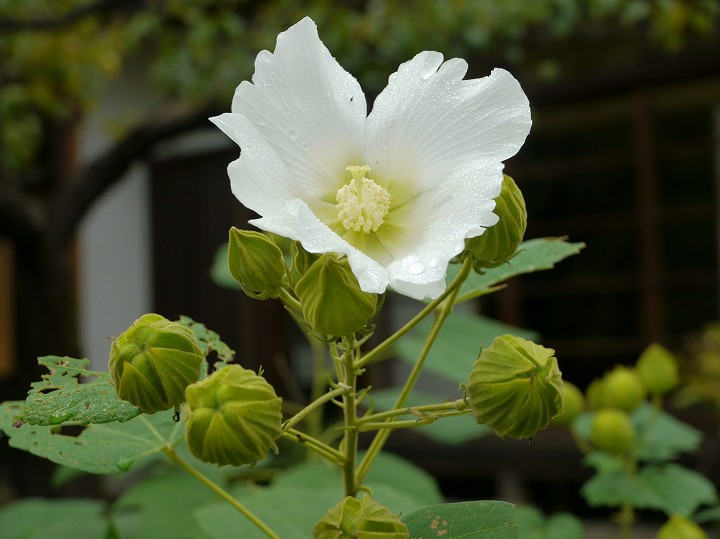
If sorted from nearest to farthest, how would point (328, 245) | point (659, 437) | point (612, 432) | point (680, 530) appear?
1. point (328, 245)
2. point (680, 530)
3. point (612, 432)
4. point (659, 437)

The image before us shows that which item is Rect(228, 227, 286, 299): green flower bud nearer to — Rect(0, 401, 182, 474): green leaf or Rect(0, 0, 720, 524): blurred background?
Rect(0, 401, 182, 474): green leaf

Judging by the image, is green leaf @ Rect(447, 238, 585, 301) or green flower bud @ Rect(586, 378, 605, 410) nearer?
green leaf @ Rect(447, 238, 585, 301)

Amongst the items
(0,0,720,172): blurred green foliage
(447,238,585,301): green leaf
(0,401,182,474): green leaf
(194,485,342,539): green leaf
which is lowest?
(194,485,342,539): green leaf

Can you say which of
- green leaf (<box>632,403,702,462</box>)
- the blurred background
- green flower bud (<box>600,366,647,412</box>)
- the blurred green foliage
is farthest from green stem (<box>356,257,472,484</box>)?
the blurred green foliage

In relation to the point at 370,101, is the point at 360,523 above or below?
below

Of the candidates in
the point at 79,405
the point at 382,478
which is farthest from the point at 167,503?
the point at 79,405

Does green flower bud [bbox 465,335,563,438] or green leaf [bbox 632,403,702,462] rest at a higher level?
green flower bud [bbox 465,335,563,438]

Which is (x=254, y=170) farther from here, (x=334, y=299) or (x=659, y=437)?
(x=659, y=437)
